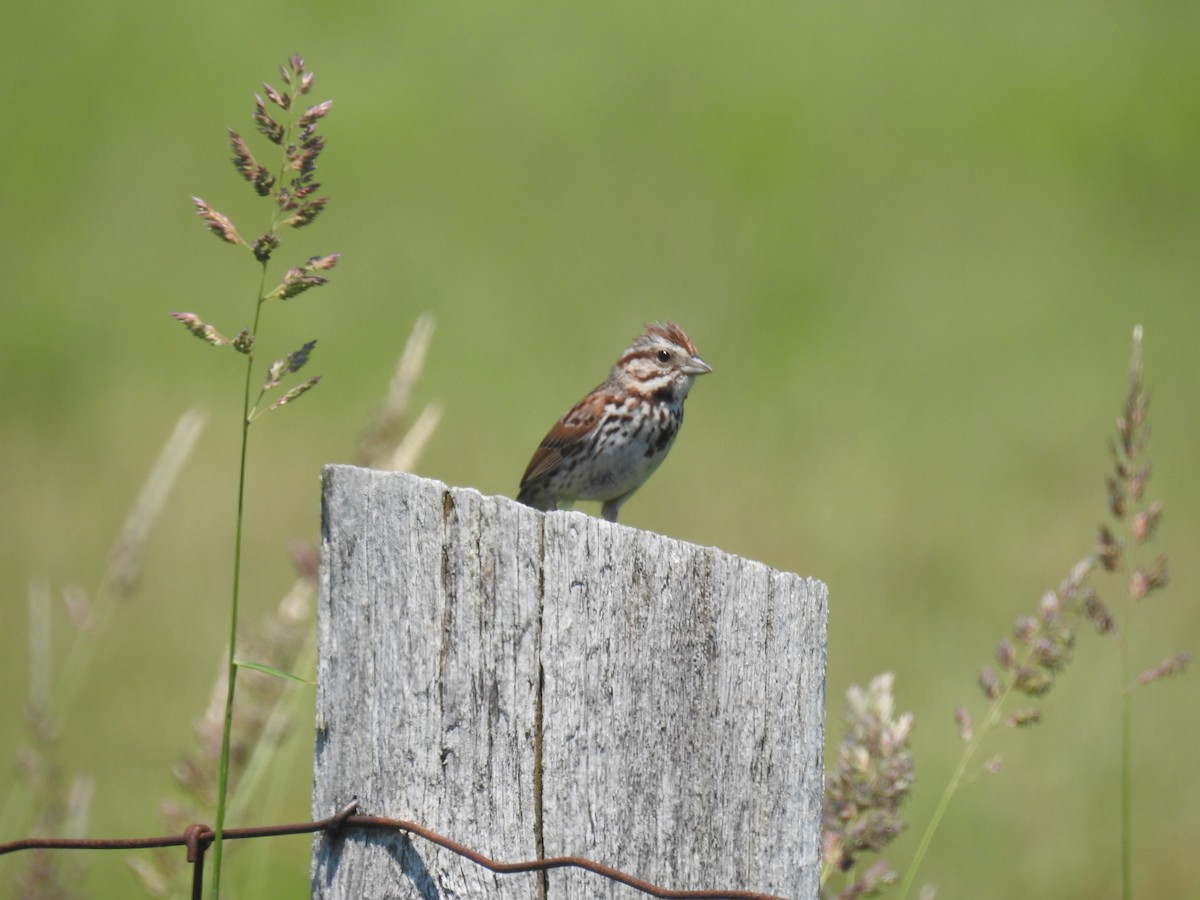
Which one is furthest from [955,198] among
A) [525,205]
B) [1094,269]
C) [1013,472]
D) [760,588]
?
[760,588]

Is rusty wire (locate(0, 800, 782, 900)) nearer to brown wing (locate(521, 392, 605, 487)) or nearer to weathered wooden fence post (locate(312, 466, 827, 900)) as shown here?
weathered wooden fence post (locate(312, 466, 827, 900))

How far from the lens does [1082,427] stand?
10664mm

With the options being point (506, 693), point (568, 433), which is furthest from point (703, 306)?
point (506, 693)

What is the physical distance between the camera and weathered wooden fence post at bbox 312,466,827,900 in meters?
2.16

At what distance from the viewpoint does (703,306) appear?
12195mm

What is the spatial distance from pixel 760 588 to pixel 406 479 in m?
0.56

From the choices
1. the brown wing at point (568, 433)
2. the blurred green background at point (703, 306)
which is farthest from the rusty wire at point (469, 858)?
the brown wing at point (568, 433)

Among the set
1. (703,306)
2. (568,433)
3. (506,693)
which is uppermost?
(703,306)

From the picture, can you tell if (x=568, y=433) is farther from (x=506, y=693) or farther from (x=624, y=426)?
(x=506, y=693)

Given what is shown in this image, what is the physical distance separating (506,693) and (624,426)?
330 cm

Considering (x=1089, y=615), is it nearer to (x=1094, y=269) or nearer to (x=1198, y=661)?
(x=1198, y=661)

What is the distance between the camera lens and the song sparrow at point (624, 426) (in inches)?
214

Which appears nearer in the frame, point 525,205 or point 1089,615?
point 1089,615

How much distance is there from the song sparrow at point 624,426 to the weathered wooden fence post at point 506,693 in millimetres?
3176
